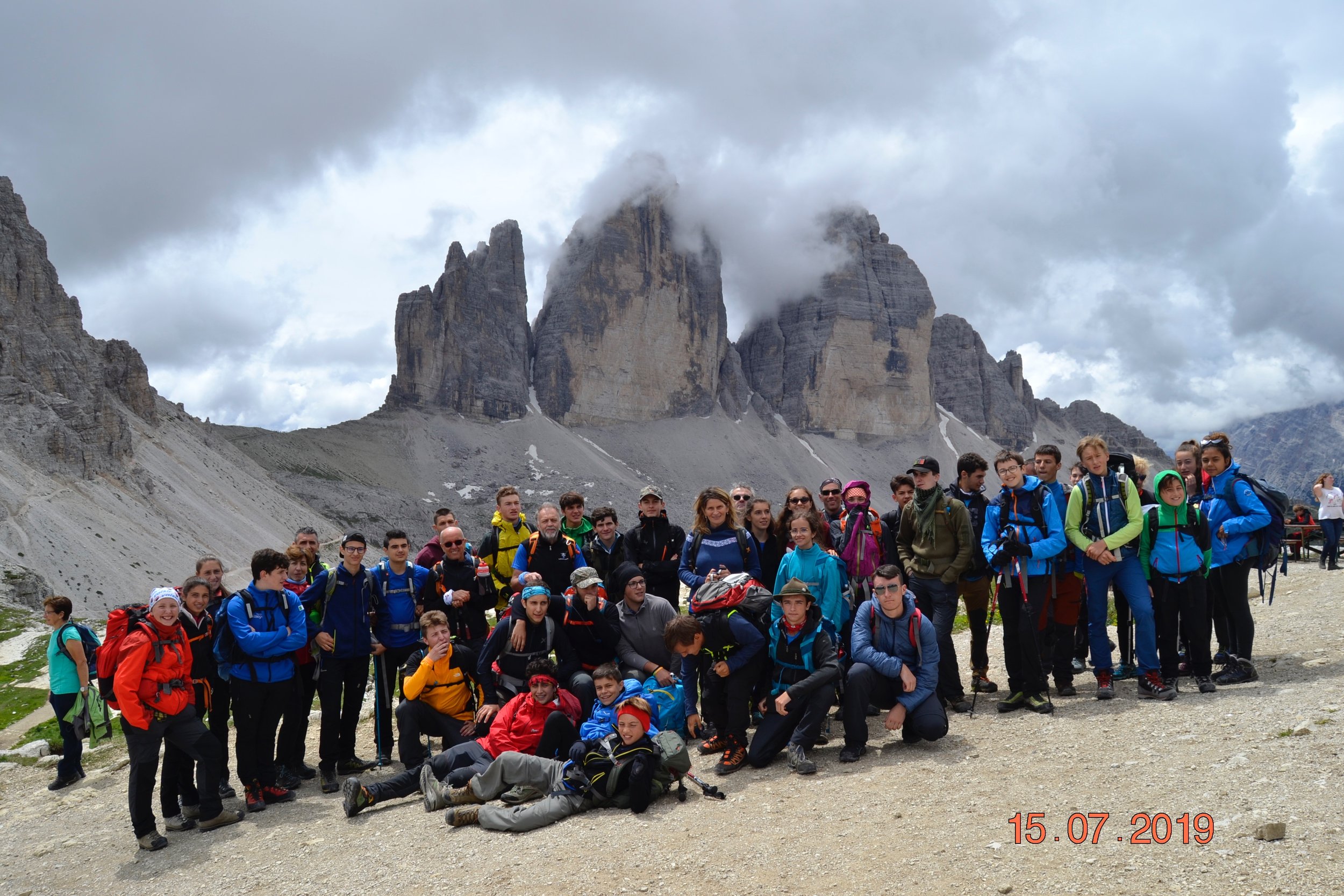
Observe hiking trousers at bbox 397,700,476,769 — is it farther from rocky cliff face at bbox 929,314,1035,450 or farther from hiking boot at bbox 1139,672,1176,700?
rocky cliff face at bbox 929,314,1035,450

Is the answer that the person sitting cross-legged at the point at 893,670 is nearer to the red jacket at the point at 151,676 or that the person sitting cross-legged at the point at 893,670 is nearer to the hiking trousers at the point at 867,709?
the hiking trousers at the point at 867,709

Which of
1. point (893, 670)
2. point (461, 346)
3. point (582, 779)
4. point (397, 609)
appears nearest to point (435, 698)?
point (397, 609)

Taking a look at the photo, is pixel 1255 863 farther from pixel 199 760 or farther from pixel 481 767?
pixel 199 760

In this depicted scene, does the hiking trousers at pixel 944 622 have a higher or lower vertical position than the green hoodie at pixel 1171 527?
lower

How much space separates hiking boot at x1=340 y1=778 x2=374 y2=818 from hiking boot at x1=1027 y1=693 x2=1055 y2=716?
6.41m

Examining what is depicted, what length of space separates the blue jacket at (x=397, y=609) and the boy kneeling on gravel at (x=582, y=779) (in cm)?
257

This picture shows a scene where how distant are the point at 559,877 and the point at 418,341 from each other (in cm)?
12433

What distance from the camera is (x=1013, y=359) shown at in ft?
552

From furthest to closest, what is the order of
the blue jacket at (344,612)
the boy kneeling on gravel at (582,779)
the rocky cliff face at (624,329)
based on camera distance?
the rocky cliff face at (624,329) < the blue jacket at (344,612) < the boy kneeling on gravel at (582,779)

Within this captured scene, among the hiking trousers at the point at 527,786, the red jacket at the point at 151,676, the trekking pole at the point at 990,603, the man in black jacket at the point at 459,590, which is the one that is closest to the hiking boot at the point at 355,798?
the hiking trousers at the point at 527,786

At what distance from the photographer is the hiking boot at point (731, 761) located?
296 inches

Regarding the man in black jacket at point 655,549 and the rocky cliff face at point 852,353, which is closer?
the man in black jacket at point 655,549

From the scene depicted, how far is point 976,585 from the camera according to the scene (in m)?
9.09

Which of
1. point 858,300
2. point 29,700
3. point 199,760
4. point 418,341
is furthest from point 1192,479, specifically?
point 858,300
